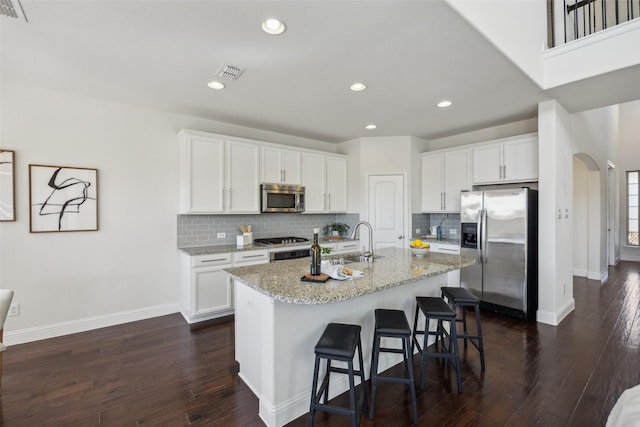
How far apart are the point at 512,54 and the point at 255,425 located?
12.0 feet

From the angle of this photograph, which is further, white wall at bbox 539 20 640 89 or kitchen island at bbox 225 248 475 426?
white wall at bbox 539 20 640 89

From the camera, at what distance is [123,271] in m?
3.62

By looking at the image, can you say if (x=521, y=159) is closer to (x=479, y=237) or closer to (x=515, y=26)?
(x=479, y=237)

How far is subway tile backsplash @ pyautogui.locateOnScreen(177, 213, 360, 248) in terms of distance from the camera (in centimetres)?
404

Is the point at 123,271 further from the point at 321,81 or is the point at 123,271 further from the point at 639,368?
the point at 639,368

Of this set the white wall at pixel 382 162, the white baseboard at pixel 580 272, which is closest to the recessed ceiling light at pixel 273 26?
the white wall at pixel 382 162

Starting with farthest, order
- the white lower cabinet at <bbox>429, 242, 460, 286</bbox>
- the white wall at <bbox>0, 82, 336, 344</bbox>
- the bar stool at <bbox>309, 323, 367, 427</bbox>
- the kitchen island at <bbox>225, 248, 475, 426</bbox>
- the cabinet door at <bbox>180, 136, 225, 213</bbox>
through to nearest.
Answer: the white lower cabinet at <bbox>429, 242, 460, 286</bbox>
the cabinet door at <bbox>180, 136, 225, 213</bbox>
the white wall at <bbox>0, 82, 336, 344</bbox>
the kitchen island at <bbox>225, 248, 475, 426</bbox>
the bar stool at <bbox>309, 323, 367, 427</bbox>

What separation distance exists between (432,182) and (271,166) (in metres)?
2.89

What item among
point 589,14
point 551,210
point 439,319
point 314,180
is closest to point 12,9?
point 314,180

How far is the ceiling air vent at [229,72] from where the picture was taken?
267 cm

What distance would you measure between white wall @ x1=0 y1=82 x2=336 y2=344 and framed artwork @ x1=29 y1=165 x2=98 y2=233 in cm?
7

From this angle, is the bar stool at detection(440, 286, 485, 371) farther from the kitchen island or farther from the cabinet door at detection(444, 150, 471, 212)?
the cabinet door at detection(444, 150, 471, 212)

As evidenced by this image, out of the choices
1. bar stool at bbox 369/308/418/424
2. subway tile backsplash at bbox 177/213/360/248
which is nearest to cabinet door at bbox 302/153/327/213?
subway tile backsplash at bbox 177/213/360/248

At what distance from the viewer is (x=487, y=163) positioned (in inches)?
173
